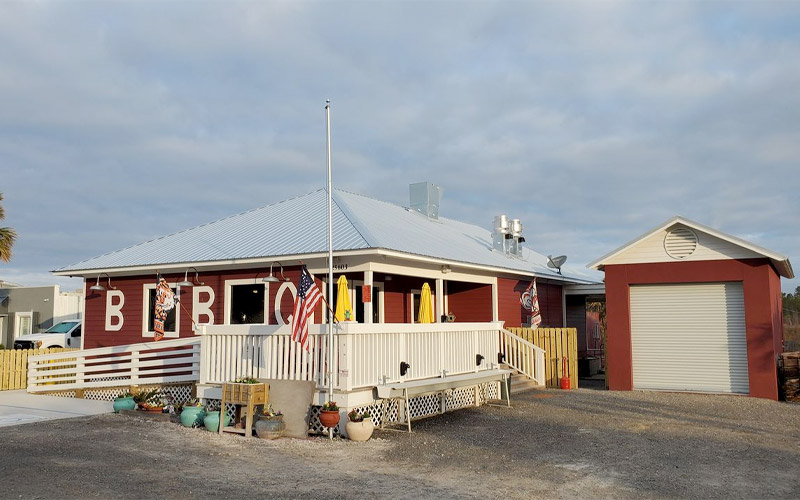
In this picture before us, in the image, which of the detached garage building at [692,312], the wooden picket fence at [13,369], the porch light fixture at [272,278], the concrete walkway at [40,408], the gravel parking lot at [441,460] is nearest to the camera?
the gravel parking lot at [441,460]

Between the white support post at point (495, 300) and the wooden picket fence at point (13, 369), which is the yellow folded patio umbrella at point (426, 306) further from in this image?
the wooden picket fence at point (13, 369)

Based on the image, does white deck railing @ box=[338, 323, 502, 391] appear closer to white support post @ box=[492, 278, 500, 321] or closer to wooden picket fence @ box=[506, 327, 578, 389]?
wooden picket fence @ box=[506, 327, 578, 389]

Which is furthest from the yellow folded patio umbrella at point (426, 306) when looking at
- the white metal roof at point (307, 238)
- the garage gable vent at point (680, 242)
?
the garage gable vent at point (680, 242)

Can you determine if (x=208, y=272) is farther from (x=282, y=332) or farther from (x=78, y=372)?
(x=282, y=332)

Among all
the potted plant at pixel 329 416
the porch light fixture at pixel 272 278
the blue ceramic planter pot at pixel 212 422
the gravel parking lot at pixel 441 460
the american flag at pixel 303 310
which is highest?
the porch light fixture at pixel 272 278

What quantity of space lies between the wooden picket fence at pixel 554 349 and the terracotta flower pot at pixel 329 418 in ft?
29.4

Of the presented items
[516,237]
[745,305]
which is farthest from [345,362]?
[516,237]

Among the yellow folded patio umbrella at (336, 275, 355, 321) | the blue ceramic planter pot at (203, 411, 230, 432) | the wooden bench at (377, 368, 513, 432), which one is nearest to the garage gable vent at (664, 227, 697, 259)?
the wooden bench at (377, 368, 513, 432)

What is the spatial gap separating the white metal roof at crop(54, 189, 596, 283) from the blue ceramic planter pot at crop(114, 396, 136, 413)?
3994mm

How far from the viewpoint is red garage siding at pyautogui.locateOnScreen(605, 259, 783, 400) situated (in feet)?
52.8

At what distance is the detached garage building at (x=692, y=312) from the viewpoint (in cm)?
1619

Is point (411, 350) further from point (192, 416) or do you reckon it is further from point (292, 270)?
point (292, 270)

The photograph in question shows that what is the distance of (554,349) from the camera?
1873cm

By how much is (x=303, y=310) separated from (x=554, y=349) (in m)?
9.66
